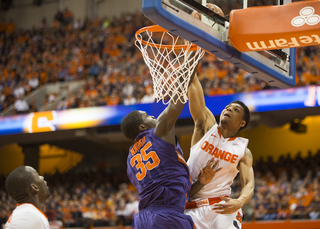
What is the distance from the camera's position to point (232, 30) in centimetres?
381

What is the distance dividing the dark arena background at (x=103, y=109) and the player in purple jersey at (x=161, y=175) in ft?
4.83

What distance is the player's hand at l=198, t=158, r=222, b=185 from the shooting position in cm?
395

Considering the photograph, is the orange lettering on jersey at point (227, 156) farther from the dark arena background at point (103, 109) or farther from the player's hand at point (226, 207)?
the dark arena background at point (103, 109)

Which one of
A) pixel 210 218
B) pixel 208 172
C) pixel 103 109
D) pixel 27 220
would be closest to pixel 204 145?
pixel 208 172

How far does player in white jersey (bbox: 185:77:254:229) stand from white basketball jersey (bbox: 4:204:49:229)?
1.46m

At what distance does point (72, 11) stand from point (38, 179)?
18303mm

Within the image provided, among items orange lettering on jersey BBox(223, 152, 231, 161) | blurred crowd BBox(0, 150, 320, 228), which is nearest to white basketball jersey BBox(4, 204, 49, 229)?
orange lettering on jersey BBox(223, 152, 231, 161)

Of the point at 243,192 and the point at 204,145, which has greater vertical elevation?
the point at 204,145

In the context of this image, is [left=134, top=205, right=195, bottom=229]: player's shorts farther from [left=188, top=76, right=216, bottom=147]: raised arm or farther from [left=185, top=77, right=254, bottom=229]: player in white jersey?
[left=188, top=76, right=216, bottom=147]: raised arm

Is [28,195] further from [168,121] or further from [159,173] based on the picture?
[168,121]

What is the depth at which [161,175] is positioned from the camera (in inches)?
135

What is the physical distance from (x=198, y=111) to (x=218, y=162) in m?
0.54

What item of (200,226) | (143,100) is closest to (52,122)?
(143,100)

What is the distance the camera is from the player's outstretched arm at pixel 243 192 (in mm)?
3648
